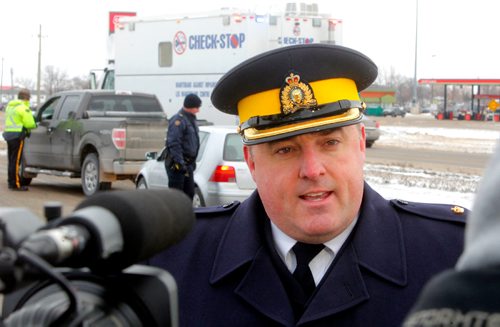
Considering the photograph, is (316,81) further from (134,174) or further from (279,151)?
(134,174)

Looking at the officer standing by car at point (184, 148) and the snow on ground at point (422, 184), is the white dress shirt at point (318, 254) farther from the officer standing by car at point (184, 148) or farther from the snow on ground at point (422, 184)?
the snow on ground at point (422, 184)

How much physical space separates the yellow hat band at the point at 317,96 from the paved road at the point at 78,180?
13.8 feet

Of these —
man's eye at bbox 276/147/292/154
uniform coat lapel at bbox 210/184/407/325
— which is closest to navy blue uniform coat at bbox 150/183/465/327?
uniform coat lapel at bbox 210/184/407/325

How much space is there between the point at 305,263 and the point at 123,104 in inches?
538

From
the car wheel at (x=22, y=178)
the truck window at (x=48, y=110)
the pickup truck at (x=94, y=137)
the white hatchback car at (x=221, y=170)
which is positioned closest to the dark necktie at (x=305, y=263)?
the white hatchback car at (x=221, y=170)

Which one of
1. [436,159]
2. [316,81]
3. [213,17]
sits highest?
[213,17]

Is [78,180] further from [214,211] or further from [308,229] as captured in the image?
[308,229]

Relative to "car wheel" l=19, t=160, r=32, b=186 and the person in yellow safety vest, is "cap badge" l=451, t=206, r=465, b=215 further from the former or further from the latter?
"car wheel" l=19, t=160, r=32, b=186

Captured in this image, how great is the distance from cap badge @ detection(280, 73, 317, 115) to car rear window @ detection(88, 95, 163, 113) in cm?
1288

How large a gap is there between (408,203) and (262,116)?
1.69 feet

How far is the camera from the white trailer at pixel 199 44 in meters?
18.3

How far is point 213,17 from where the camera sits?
18.7 meters

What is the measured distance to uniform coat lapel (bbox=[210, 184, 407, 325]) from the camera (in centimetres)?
219

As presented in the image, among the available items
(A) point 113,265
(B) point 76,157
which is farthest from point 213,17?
(A) point 113,265
